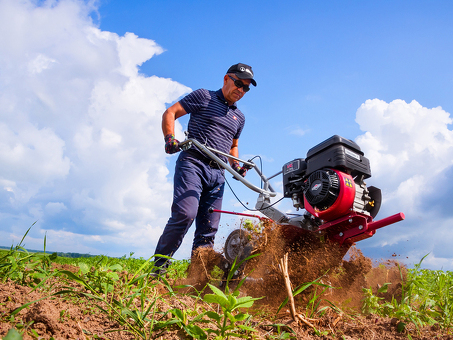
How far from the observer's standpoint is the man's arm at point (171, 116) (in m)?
4.25

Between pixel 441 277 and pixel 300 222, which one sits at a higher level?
pixel 300 222

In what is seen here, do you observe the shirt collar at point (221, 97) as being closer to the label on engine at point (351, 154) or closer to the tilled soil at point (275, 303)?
the label on engine at point (351, 154)

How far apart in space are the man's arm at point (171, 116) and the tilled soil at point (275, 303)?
5.34 feet

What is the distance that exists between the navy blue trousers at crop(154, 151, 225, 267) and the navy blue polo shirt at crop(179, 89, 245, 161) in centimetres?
39

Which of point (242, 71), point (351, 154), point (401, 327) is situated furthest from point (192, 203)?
point (401, 327)

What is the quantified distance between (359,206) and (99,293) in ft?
8.04

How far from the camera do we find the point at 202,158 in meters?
4.18

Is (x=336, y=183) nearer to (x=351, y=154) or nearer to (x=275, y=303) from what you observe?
(x=351, y=154)

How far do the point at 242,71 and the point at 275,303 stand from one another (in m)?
3.03

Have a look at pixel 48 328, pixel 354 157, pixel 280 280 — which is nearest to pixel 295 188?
pixel 354 157

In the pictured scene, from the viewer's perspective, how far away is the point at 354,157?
3307mm

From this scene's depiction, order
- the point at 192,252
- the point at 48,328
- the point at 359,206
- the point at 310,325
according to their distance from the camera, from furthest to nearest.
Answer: the point at 192,252 → the point at 359,206 → the point at 310,325 → the point at 48,328

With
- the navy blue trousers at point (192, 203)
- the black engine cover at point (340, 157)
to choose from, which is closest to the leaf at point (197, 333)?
the navy blue trousers at point (192, 203)

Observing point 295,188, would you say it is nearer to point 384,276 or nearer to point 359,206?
point 359,206
